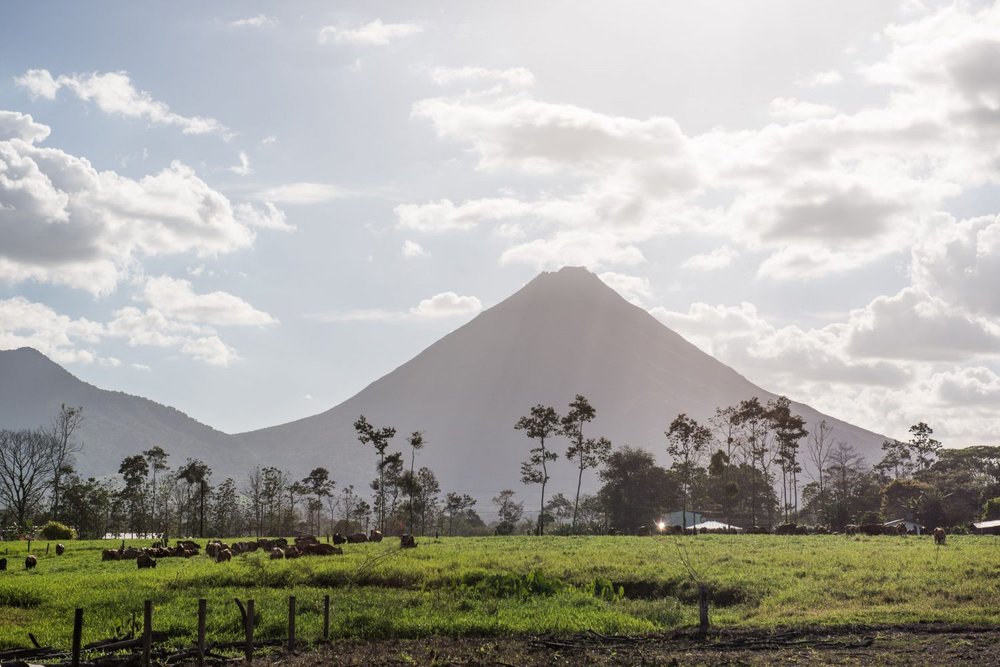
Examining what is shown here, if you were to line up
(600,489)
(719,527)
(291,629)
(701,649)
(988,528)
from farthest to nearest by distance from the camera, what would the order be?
(600,489)
(719,527)
(988,528)
(701,649)
(291,629)

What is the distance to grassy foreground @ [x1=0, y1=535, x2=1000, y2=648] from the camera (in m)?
25.5

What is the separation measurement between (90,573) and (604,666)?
28655mm

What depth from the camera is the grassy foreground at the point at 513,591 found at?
2555 centimetres

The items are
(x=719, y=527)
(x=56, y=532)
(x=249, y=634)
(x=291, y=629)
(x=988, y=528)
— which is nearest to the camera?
(x=249, y=634)

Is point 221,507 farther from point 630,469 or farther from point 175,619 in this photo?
point 175,619

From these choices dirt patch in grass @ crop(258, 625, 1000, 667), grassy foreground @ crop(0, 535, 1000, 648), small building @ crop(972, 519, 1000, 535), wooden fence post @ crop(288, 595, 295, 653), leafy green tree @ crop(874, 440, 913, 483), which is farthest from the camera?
leafy green tree @ crop(874, 440, 913, 483)

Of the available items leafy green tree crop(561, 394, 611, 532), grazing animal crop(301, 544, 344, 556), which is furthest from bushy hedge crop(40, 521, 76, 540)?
leafy green tree crop(561, 394, 611, 532)

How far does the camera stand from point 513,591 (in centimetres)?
3228

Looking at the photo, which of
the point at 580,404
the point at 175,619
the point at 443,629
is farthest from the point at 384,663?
the point at 580,404

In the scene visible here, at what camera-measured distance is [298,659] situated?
20.9 meters

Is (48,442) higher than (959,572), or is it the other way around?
(48,442)

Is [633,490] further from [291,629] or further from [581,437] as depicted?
[291,629]

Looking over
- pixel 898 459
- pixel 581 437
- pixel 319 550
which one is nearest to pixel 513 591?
pixel 319 550

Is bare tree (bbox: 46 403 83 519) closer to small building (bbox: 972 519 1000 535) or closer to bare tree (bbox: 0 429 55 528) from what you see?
bare tree (bbox: 0 429 55 528)
